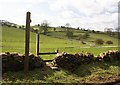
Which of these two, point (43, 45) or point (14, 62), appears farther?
point (43, 45)

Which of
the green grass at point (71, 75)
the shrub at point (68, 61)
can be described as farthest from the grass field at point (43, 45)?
the green grass at point (71, 75)

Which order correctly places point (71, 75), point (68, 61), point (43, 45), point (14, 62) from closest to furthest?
point (14, 62) < point (71, 75) < point (68, 61) < point (43, 45)

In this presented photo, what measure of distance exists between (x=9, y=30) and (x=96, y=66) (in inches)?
3257

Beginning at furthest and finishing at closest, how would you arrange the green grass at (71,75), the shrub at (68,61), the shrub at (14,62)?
1. the shrub at (68,61)
2. the shrub at (14,62)
3. the green grass at (71,75)

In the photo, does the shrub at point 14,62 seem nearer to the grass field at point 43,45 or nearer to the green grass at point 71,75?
the green grass at point 71,75

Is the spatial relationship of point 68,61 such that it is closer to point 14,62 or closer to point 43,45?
point 14,62

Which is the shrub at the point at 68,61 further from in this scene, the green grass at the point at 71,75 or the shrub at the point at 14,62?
the shrub at the point at 14,62

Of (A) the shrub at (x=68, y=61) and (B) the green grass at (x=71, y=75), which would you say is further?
(A) the shrub at (x=68, y=61)

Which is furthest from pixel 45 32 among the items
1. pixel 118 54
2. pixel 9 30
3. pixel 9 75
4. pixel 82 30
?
pixel 9 75

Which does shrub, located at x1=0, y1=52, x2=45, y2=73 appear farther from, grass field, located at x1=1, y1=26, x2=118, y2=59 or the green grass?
grass field, located at x1=1, y1=26, x2=118, y2=59

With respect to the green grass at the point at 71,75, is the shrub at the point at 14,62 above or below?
above

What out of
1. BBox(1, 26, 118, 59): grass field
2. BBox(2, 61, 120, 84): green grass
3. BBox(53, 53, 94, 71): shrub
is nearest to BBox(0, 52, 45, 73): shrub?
BBox(2, 61, 120, 84): green grass

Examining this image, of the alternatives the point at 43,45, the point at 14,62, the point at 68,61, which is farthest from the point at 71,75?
the point at 43,45

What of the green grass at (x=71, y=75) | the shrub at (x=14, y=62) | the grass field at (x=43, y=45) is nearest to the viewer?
the green grass at (x=71, y=75)
